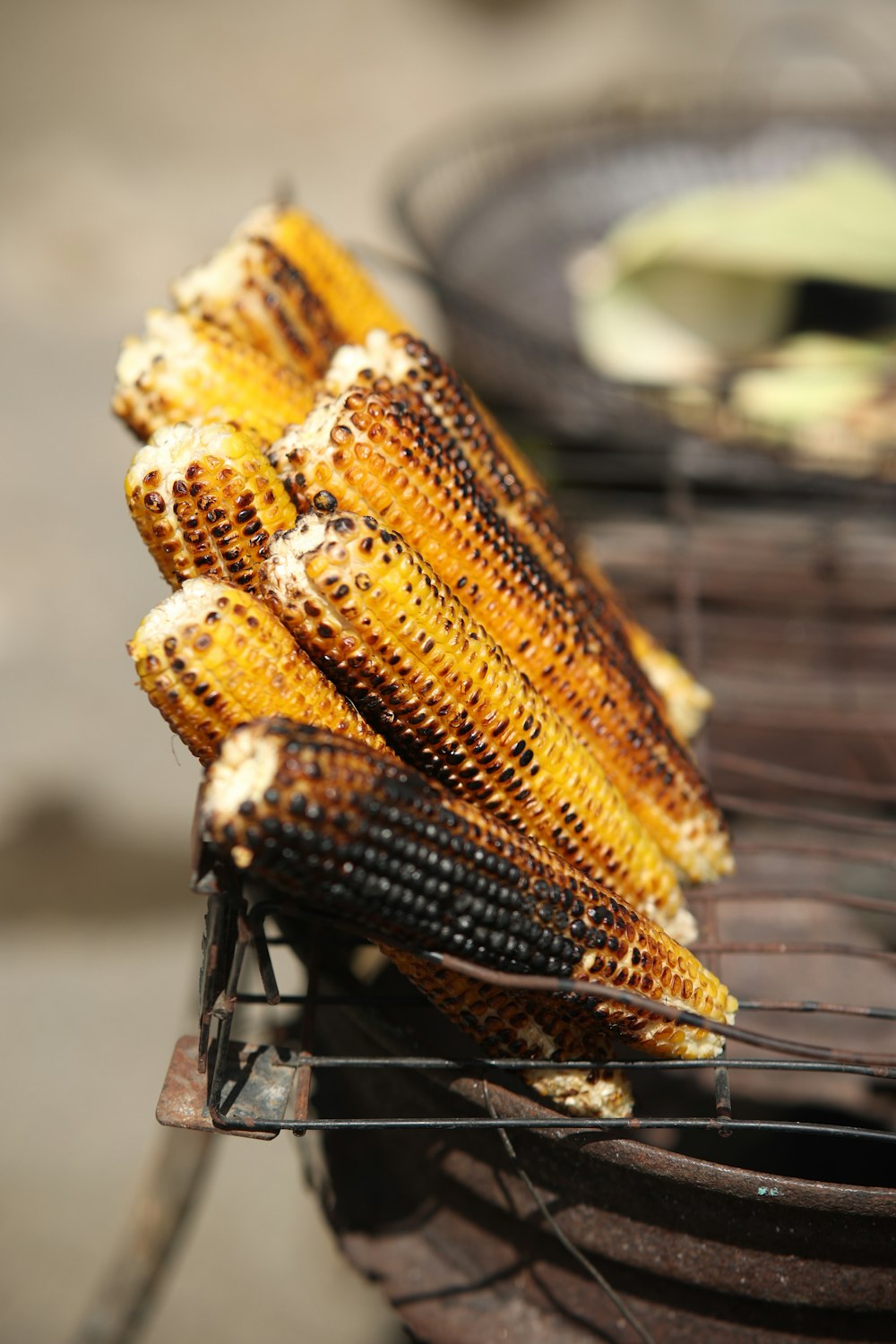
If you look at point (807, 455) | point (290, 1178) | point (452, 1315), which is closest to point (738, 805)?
point (452, 1315)

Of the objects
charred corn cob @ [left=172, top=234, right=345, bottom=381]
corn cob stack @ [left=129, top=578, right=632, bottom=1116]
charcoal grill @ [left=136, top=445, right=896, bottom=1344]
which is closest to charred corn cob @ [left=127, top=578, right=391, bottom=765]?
corn cob stack @ [left=129, top=578, right=632, bottom=1116]

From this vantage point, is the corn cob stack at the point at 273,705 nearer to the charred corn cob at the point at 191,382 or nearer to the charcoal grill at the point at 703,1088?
the charcoal grill at the point at 703,1088

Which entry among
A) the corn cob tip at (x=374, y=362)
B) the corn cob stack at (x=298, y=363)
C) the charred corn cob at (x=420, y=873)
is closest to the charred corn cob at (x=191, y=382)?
the corn cob stack at (x=298, y=363)

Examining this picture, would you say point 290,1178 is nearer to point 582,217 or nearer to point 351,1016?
point 351,1016

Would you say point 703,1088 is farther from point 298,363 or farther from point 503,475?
point 298,363

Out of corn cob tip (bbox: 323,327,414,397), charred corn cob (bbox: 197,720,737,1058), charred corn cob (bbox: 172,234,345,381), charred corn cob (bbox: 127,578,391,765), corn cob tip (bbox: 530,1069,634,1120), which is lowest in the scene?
corn cob tip (bbox: 530,1069,634,1120)

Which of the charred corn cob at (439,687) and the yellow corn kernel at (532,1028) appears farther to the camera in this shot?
the yellow corn kernel at (532,1028)

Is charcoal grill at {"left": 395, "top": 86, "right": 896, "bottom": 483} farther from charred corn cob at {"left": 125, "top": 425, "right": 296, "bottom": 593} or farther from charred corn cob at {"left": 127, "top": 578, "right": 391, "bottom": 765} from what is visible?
charred corn cob at {"left": 127, "top": 578, "right": 391, "bottom": 765}
